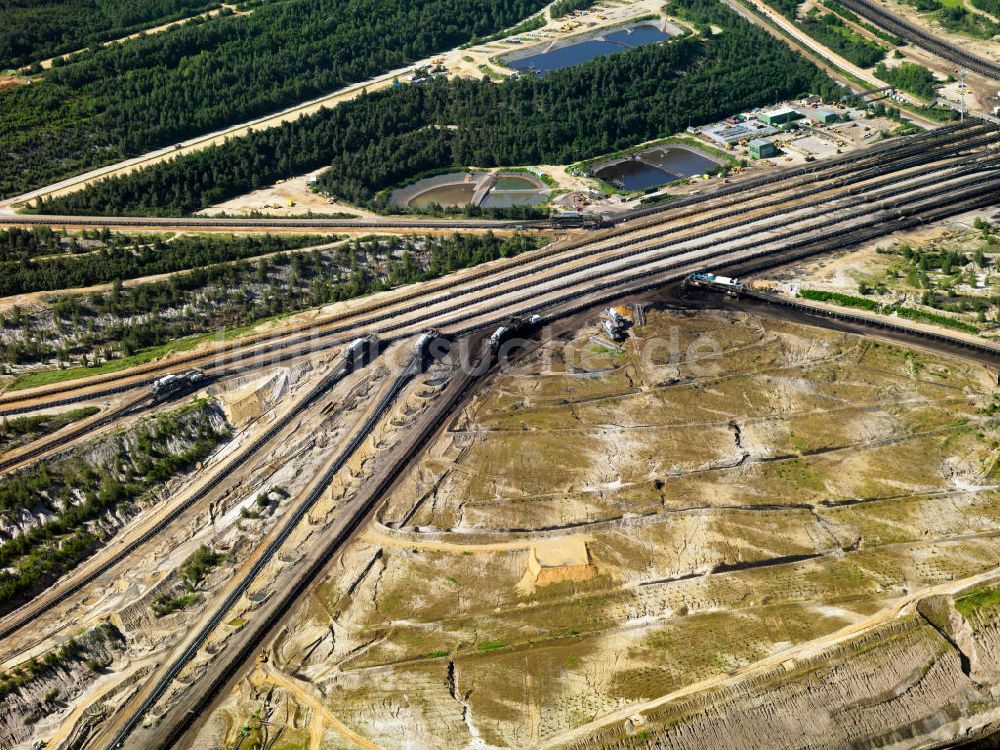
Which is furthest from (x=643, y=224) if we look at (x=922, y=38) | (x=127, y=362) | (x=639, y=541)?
(x=922, y=38)

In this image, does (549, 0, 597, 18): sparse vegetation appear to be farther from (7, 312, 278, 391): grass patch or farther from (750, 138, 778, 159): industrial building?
(7, 312, 278, 391): grass patch

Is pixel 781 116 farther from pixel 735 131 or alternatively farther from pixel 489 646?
pixel 489 646

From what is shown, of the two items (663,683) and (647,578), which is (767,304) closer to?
(647,578)

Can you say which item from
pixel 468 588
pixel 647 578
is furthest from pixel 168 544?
pixel 647 578

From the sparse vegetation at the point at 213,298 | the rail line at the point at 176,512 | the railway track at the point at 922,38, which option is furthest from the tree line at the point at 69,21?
the railway track at the point at 922,38

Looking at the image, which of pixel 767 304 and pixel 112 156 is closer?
pixel 767 304

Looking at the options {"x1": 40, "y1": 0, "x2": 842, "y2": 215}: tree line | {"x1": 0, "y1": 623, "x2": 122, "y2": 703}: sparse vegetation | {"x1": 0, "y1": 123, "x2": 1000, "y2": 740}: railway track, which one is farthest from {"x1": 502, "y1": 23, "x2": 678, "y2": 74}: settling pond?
{"x1": 0, "y1": 623, "x2": 122, "y2": 703}: sparse vegetation

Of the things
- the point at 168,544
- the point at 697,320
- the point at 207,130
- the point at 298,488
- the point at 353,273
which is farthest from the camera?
the point at 207,130
